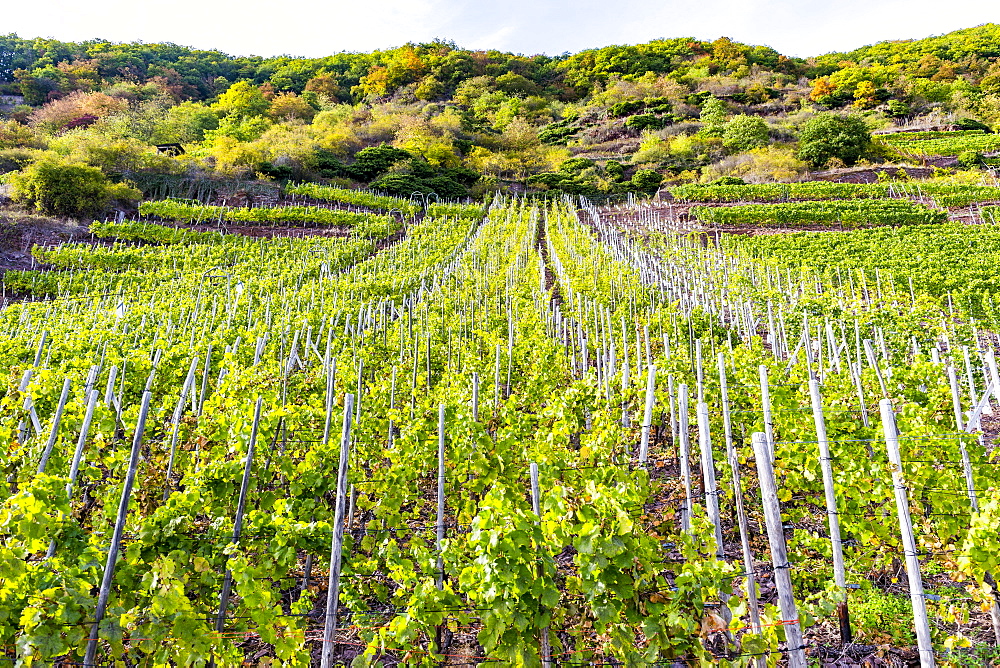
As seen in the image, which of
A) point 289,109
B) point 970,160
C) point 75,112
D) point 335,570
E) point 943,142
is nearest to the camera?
point 335,570

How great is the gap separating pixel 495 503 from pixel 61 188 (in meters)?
27.6

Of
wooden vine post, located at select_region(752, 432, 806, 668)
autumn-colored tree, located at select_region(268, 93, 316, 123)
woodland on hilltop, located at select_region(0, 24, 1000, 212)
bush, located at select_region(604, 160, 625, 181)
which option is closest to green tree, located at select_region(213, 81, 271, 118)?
woodland on hilltop, located at select_region(0, 24, 1000, 212)

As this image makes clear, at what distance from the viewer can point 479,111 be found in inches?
2518

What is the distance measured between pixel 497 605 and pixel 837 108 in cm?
6793

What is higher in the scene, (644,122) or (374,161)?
(644,122)

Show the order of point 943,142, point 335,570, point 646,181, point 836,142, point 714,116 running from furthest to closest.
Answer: point 714,116 → point 943,142 → point 646,181 → point 836,142 → point 335,570

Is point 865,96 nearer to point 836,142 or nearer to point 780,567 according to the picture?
point 836,142

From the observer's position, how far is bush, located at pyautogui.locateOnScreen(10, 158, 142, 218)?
70.9ft

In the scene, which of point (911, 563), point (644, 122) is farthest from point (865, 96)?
point (911, 563)

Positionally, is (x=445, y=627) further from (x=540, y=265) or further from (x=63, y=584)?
(x=540, y=265)

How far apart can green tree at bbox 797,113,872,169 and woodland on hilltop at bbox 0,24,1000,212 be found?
0.17m

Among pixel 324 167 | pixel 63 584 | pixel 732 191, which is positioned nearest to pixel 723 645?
pixel 63 584

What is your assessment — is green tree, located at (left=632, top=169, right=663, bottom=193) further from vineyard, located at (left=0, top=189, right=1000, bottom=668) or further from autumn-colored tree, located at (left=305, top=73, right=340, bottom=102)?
autumn-colored tree, located at (left=305, top=73, right=340, bottom=102)

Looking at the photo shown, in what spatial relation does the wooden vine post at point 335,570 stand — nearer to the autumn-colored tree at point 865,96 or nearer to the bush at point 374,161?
the bush at point 374,161
